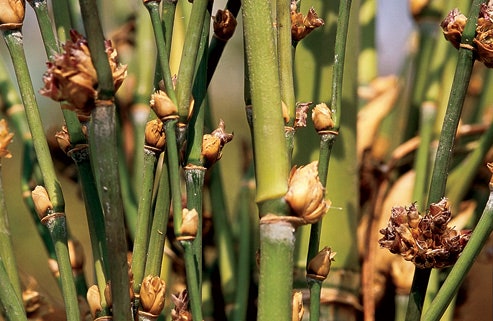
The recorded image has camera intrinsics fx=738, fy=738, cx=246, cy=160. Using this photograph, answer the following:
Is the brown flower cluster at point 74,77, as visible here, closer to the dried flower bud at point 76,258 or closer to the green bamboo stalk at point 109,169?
the green bamboo stalk at point 109,169

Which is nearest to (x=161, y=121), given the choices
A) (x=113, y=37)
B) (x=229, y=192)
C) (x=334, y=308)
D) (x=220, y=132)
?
(x=220, y=132)

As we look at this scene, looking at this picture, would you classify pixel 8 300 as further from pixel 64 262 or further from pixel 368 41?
pixel 368 41

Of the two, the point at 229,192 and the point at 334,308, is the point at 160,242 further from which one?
the point at 229,192

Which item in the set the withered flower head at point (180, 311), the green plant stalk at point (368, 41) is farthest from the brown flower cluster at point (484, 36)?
the green plant stalk at point (368, 41)

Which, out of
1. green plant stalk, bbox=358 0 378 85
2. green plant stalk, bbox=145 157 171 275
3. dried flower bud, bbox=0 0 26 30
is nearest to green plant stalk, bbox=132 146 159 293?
green plant stalk, bbox=145 157 171 275

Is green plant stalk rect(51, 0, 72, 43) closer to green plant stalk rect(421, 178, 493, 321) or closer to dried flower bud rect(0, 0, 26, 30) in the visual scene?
dried flower bud rect(0, 0, 26, 30)
